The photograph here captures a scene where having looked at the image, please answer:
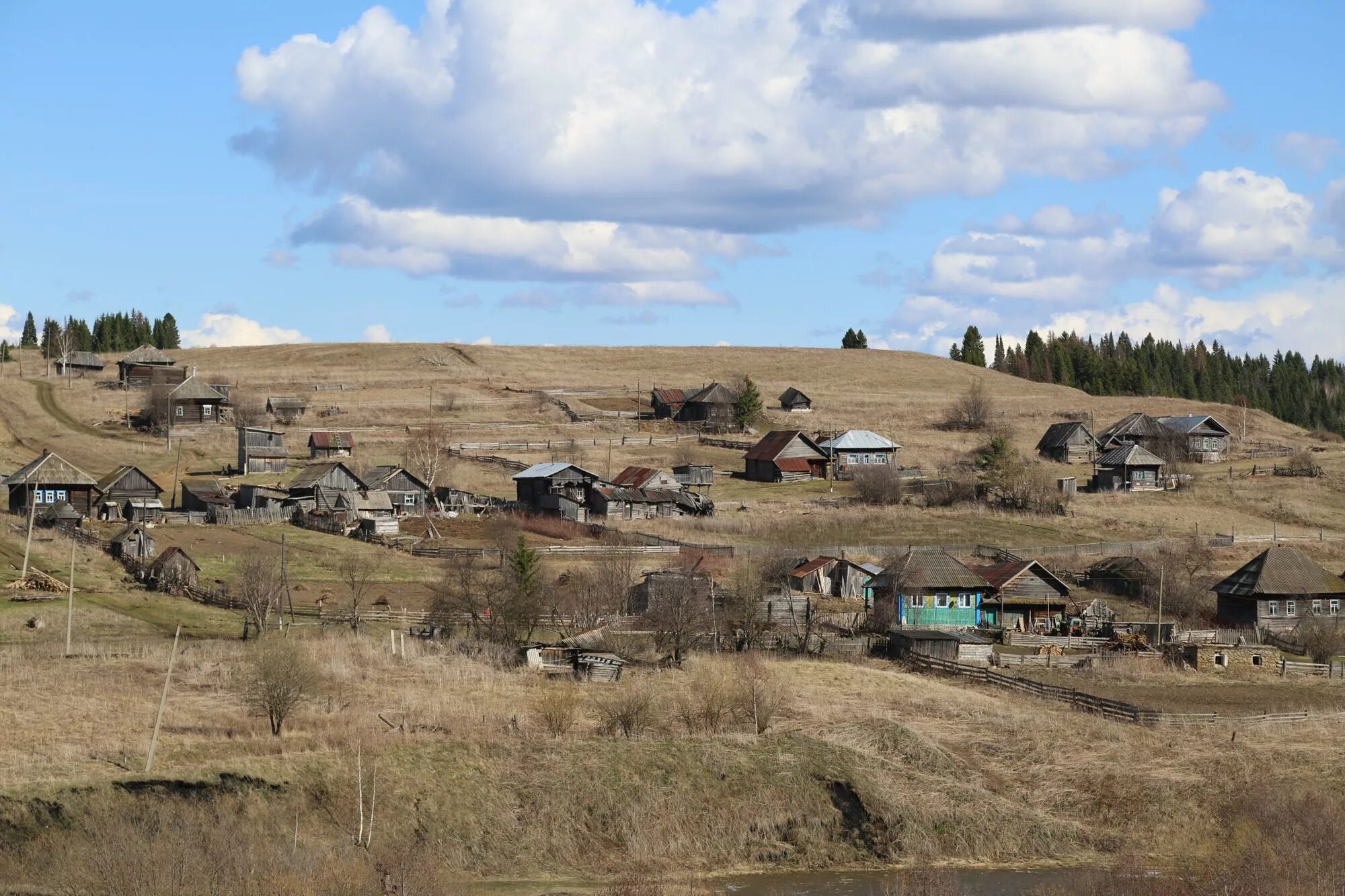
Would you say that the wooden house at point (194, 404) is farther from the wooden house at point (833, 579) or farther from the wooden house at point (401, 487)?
Result: the wooden house at point (833, 579)

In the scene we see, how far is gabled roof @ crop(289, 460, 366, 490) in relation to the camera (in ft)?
252

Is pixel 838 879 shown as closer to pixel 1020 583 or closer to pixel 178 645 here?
pixel 178 645

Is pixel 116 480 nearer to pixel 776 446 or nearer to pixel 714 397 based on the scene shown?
pixel 776 446

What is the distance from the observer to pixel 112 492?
7444 cm

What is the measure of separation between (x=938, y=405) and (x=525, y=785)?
324ft

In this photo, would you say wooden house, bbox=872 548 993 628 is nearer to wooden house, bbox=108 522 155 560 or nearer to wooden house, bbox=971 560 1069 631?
wooden house, bbox=971 560 1069 631

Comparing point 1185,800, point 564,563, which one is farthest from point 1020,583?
point 1185,800

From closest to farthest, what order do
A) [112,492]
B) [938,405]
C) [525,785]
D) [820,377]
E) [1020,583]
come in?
1. [525,785]
2. [1020,583]
3. [112,492]
4. [938,405]
5. [820,377]

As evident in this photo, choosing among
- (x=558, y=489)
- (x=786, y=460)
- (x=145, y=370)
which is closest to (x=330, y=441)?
(x=558, y=489)

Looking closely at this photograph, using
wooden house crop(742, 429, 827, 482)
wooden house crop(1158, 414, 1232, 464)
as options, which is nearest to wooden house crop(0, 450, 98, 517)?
wooden house crop(742, 429, 827, 482)

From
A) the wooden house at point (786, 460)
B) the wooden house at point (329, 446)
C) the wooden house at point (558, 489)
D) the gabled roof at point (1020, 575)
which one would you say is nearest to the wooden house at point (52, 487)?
the wooden house at point (329, 446)

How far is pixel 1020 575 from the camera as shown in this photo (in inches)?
2436

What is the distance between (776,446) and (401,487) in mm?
25070

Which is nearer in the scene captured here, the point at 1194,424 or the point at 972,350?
the point at 1194,424
